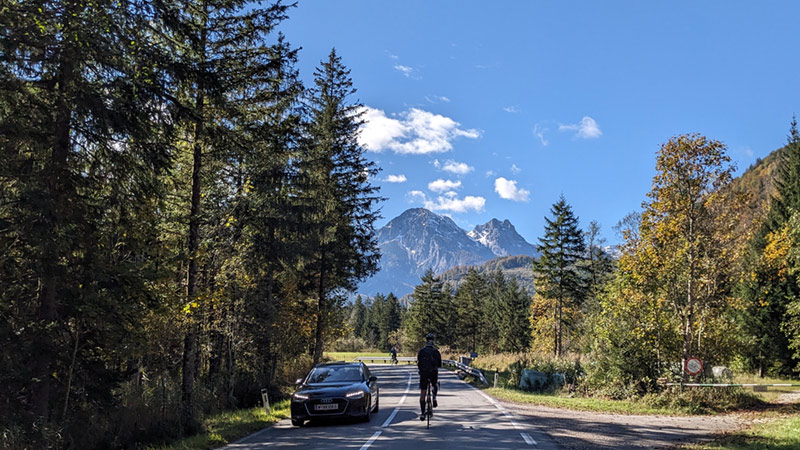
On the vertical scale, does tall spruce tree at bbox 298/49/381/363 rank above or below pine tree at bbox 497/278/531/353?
above

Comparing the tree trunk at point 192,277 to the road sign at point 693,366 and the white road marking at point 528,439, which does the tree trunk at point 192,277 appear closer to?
the white road marking at point 528,439

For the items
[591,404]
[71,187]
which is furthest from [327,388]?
[591,404]

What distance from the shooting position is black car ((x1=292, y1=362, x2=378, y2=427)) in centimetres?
1230

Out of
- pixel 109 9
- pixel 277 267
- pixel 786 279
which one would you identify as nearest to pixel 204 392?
pixel 277 267

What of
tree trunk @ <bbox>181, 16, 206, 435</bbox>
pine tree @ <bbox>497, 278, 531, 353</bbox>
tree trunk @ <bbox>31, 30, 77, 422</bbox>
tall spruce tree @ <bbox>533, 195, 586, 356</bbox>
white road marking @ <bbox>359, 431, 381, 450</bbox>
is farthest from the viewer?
pine tree @ <bbox>497, 278, 531, 353</bbox>

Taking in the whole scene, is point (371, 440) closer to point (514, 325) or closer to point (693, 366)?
point (693, 366)

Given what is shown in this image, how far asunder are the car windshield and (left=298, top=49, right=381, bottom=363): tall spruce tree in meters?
11.0

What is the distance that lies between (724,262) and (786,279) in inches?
731

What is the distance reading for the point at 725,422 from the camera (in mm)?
13758

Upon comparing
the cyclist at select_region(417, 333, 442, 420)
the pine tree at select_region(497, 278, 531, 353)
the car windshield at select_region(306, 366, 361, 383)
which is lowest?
the pine tree at select_region(497, 278, 531, 353)

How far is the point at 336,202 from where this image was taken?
88.2 feet

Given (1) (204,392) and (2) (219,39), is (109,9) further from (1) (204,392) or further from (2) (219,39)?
(1) (204,392)

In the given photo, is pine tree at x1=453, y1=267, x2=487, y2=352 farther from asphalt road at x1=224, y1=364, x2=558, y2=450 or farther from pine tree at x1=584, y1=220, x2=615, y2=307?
asphalt road at x1=224, y1=364, x2=558, y2=450

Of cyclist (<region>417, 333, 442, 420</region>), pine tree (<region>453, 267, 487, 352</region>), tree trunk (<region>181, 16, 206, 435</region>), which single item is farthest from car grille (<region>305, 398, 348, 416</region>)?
pine tree (<region>453, 267, 487, 352</region>)
